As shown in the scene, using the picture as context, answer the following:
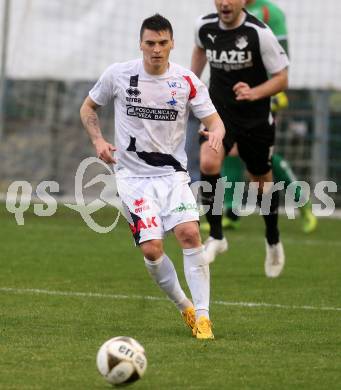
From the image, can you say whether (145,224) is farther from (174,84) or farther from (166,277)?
(174,84)

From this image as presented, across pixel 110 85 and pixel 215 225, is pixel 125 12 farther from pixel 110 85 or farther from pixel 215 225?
pixel 110 85

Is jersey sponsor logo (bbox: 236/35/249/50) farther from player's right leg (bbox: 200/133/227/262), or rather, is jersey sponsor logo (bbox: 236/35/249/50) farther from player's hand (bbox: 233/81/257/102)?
player's right leg (bbox: 200/133/227/262)

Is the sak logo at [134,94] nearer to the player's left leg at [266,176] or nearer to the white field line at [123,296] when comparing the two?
the white field line at [123,296]

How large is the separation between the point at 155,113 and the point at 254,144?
293 centimetres

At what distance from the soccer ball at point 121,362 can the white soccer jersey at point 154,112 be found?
2011mm

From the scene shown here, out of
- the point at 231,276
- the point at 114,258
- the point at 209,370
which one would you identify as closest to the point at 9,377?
the point at 209,370

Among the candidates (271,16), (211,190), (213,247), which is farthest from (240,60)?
(271,16)

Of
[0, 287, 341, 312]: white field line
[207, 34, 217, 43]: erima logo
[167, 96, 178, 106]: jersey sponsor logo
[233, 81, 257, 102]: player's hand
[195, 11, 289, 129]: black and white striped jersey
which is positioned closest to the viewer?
[167, 96, 178, 106]: jersey sponsor logo

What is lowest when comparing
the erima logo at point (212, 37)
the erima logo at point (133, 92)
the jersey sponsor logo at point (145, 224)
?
the jersey sponsor logo at point (145, 224)

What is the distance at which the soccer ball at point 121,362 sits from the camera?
18.6 ft

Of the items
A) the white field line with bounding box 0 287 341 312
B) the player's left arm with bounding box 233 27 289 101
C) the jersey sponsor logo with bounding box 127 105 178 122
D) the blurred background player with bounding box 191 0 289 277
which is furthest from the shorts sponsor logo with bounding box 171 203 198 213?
the player's left arm with bounding box 233 27 289 101

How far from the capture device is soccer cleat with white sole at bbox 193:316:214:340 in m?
7.11

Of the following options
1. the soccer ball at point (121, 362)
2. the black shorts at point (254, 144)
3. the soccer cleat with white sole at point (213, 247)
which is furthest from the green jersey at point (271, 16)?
the soccer ball at point (121, 362)

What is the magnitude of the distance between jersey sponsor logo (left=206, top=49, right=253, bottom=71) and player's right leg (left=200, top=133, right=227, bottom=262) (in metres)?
0.64
